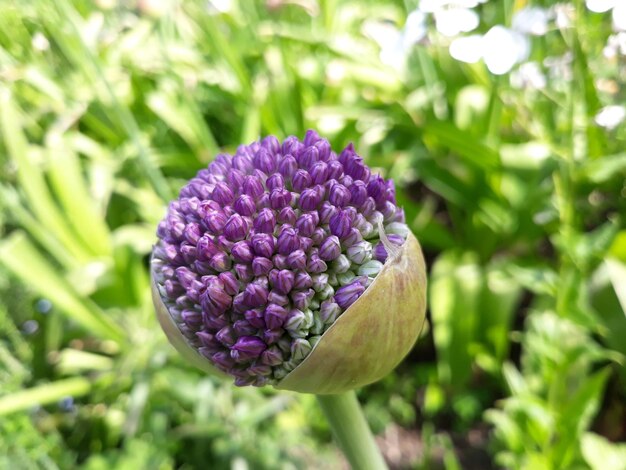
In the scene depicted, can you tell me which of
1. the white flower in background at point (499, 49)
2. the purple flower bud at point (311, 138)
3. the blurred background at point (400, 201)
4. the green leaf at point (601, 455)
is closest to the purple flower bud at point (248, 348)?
the purple flower bud at point (311, 138)

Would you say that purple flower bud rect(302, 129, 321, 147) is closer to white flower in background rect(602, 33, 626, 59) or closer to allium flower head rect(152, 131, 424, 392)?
allium flower head rect(152, 131, 424, 392)

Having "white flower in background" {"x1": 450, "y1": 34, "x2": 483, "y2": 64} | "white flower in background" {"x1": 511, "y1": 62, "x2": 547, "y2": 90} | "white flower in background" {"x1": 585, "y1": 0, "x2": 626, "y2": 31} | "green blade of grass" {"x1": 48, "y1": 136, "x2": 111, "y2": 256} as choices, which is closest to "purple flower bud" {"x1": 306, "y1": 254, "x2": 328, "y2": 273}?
"white flower in background" {"x1": 585, "y1": 0, "x2": 626, "y2": 31}

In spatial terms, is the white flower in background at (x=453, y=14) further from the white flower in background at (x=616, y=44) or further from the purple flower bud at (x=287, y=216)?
the purple flower bud at (x=287, y=216)

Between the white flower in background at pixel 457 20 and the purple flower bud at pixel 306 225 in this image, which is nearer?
the purple flower bud at pixel 306 225

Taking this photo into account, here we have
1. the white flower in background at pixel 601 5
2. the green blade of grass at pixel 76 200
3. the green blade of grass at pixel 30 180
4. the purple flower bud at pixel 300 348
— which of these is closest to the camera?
the purple flower bud at pixel 300 348

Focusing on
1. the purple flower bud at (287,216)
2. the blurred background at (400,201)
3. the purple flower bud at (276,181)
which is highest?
the purple flower bud at (276,181)

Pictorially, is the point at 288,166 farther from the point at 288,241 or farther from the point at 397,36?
the point at 397,36
